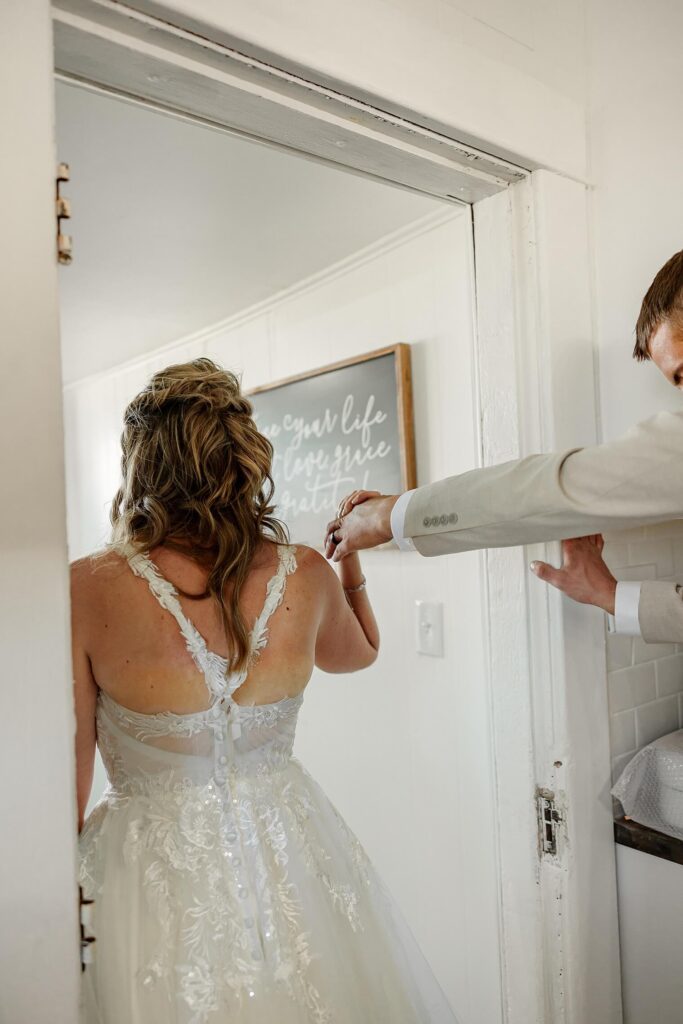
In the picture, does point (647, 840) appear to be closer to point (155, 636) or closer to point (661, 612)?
point (661, 612)

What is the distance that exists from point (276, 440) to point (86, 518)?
5.78 feet

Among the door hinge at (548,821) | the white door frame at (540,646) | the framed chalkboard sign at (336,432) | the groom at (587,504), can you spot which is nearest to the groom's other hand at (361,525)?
the groom at (587,504)

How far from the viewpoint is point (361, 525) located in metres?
1.31

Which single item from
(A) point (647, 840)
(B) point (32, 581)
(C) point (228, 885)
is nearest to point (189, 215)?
(B) point (32, 581)

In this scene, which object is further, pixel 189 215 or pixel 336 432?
pixel 336 432

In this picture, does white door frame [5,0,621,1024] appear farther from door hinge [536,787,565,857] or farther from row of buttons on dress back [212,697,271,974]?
row of buttons on dress back [212,697,271,974]

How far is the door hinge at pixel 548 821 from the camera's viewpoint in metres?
1.36

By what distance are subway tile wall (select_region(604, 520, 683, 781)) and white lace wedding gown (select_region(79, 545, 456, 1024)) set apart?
1.79 feet

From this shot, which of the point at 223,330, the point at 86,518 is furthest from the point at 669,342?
the point at 86,518

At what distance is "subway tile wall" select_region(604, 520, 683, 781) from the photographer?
1.43 metres

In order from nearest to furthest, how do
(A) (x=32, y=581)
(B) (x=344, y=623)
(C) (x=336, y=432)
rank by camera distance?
(A) (x=32, y=581)
(B) (x=344, y=623)
(C) (x=336, y=432)

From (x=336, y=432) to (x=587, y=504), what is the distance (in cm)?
125

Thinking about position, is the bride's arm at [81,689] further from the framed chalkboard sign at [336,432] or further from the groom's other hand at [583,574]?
the framed chalkboard sign at [336,432]

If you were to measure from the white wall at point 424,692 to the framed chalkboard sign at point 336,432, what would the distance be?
0.06 m
